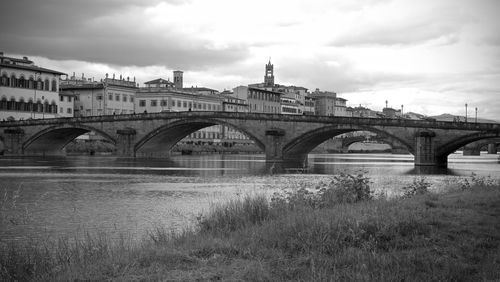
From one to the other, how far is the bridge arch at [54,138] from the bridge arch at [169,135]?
17.7 ft

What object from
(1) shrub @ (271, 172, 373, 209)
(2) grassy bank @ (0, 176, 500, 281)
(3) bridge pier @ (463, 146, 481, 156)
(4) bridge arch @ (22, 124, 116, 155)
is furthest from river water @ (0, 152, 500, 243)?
(3) bridge pier @ (463, 146, 481, 156)

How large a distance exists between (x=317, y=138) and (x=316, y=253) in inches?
2713

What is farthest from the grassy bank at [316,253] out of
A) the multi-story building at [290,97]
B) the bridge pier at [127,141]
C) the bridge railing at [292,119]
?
the multi-story building at [290,97]

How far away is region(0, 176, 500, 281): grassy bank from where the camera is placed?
9.20 m

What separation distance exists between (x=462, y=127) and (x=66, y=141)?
2678 inches

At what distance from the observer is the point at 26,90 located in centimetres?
10406

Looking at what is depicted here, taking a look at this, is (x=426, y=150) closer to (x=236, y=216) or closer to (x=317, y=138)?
(x=317, y=138)

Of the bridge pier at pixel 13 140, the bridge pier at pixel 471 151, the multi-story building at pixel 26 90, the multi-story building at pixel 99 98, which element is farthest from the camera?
the bridge pier at pixel 471 151

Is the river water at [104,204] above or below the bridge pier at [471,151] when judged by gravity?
below

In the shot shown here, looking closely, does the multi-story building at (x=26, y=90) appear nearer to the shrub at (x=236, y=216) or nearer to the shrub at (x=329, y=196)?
the shrub at (x=329, y=196)

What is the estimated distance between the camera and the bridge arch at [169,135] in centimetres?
8119

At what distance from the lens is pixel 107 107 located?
121438 millimetres

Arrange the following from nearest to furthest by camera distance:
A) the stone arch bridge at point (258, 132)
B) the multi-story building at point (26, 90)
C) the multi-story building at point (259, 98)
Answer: the stone arch bridge at point (258, 132), the multi-story building at point (26, 90), the multi-story building at point (259, 98)

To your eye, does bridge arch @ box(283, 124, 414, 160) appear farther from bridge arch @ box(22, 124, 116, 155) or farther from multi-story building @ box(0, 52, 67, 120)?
multi-story building @ box(0, 52, 67, 120)
